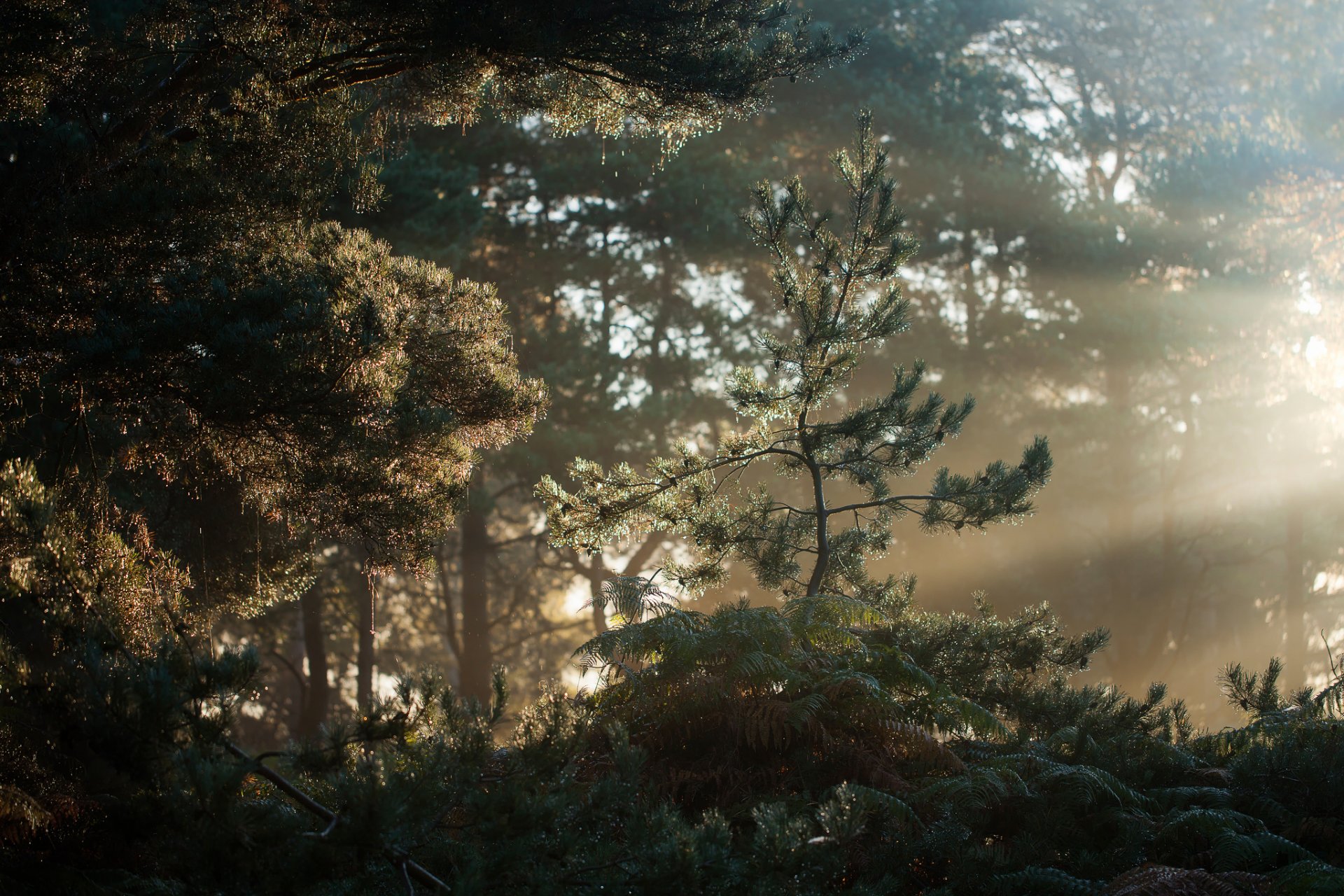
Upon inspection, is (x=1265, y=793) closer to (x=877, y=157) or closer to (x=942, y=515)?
(x=942, y=515)

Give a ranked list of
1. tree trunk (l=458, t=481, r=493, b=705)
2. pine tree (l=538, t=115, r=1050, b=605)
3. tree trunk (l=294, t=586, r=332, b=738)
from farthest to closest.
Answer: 1. tree trunk (l=458, t=481, r=493, b=705)
2. tree trunk (l=294, t=586, r=332, b=738)
3. pine tree (l=538, t=115, r=1050, b=605)

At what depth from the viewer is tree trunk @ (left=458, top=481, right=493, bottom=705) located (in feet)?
56.3

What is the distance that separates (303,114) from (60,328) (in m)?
2.00

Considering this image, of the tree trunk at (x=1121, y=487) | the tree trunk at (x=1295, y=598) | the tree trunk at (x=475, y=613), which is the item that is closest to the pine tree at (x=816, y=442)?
the tree trunk at (x=475, y=613)

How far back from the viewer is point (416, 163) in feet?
44.0

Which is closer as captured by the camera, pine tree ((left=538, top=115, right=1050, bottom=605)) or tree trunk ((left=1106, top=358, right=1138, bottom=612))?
pine tree ((left=538, top=115, right=1050, bottom=605))

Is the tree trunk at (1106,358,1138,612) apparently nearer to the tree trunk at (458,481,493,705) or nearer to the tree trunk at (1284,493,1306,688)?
the tree trunk at (1284,493,1306,688)

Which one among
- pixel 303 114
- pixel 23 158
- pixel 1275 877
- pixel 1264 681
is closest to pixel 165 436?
pixel 23 158

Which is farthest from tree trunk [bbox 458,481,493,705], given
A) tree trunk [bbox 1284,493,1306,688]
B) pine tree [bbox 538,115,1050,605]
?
tree trunk [bbox 1284,493,1306,688]

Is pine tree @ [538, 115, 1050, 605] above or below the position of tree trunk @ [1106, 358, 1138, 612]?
below

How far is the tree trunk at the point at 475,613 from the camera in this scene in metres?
17.2

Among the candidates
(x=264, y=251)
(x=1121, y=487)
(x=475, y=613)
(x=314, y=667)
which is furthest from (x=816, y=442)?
(x=1121, y=487)

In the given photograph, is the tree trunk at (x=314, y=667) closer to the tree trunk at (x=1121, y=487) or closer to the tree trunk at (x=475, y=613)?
the tree trunk at (x=475, y=613)

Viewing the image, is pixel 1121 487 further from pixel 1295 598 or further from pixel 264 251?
pixel 264 251
